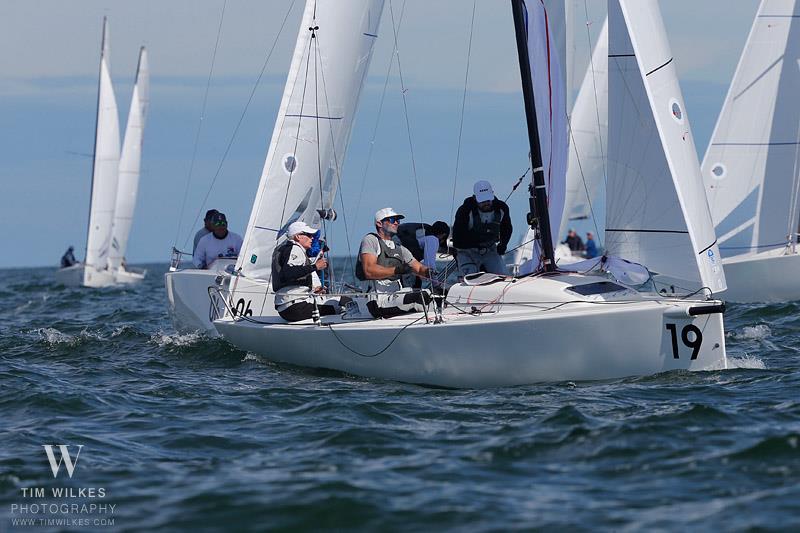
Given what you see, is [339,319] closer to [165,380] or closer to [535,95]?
[165,380]

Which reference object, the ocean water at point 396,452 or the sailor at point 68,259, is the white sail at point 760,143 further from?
the sailor at point 68,259

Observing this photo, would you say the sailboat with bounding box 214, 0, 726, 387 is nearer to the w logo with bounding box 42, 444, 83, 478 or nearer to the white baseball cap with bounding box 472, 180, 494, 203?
the white baseball cap with bounding box 472, 180, 494, 203


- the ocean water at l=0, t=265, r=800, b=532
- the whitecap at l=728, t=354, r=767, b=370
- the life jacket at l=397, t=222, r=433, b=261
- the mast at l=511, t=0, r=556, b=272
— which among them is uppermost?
the mast at l=511, t=0, r=556, b=272

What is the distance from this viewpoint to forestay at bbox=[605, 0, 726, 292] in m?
9.48

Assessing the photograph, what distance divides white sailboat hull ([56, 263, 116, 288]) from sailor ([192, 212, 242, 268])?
72.9 ft

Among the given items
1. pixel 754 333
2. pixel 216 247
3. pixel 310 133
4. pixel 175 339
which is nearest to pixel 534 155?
pixel 310 133

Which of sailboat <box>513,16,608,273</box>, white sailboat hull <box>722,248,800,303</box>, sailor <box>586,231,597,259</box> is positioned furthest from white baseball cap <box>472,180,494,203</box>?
sailor <box>586,231,597,259</box>

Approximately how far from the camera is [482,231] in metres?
10.7

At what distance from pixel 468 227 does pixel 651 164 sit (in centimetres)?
192

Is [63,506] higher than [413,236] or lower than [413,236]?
Answer: lower

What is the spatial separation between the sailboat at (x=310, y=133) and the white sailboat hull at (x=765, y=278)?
7741 millimetres

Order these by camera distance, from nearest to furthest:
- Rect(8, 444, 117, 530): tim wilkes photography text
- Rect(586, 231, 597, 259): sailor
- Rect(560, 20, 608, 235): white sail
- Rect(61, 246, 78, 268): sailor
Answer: Rect(8, 444, 117, 530): tim wilkes photography text → Rect(560, 20, 608, 235): white sail → Rect(586, 231, 597, 259): sailor → Rect(61, 246, 78, 268): sailor

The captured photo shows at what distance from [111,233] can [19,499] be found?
107 ft

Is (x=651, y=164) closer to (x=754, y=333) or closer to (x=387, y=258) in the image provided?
(x=387, y=258)
